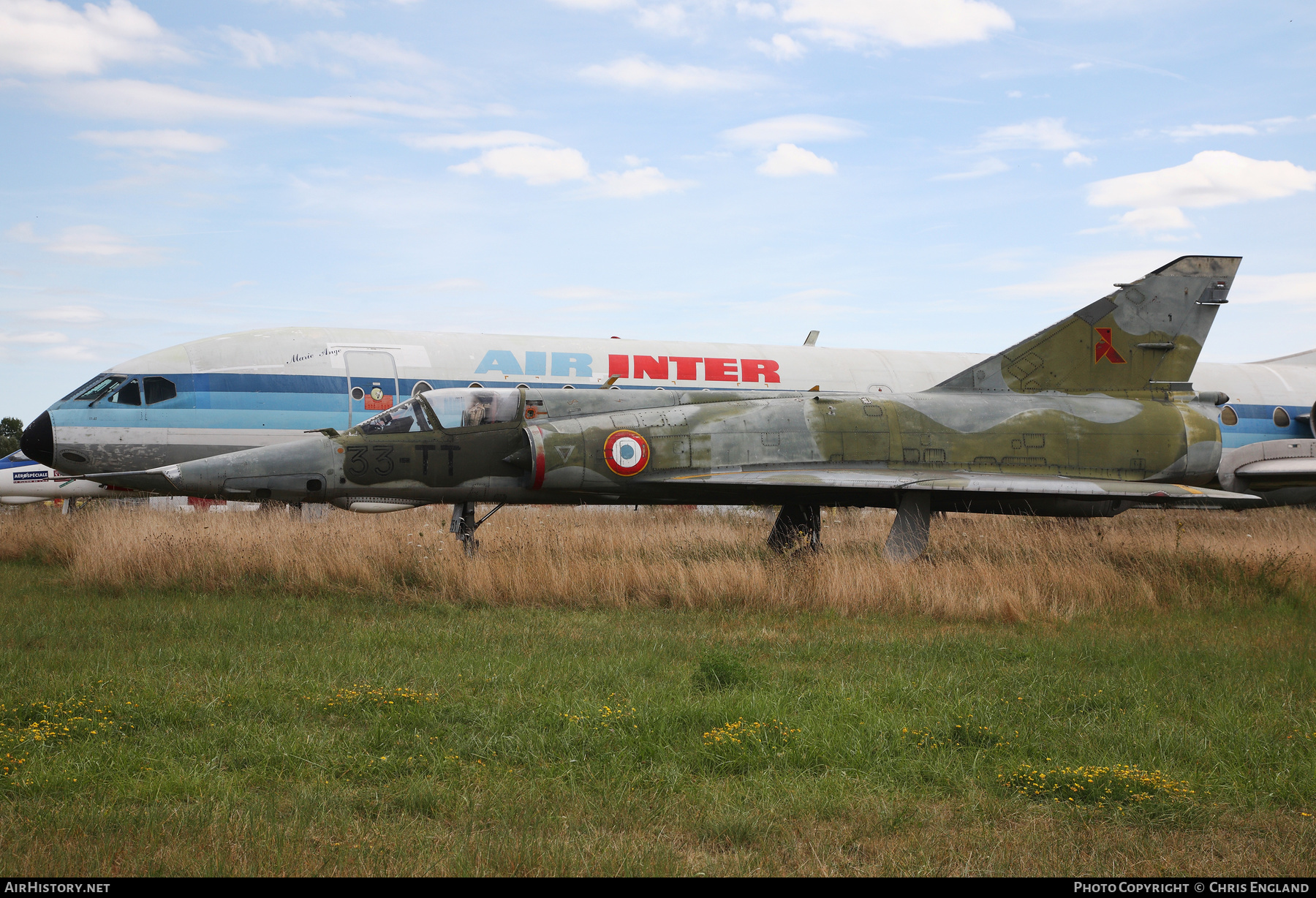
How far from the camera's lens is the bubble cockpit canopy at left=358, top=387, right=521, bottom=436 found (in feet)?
37.2

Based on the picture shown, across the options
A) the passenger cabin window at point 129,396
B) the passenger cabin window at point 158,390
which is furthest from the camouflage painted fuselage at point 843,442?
the passenger cabin window at point 129,396

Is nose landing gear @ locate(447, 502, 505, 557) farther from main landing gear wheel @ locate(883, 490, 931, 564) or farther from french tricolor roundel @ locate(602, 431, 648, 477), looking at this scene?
main landing gear wheel @ locate(883, 490, 931, 564)

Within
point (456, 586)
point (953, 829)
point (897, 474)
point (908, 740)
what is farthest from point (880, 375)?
point (953, 829)

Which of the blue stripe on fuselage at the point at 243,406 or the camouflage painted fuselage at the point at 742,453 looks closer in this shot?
the camouflage painted fuselage at the point at 742,453

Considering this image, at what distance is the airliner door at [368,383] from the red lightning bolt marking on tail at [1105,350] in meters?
10.6

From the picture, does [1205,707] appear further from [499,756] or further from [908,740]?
[499,756]

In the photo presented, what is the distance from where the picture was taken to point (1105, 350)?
45.0 feet

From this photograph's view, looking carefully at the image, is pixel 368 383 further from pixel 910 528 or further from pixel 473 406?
pixel 910 528

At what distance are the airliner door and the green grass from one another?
782 cm

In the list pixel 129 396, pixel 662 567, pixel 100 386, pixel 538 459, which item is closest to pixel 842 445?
pixel 662 567

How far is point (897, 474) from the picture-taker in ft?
39.7

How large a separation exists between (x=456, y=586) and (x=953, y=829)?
6963mm

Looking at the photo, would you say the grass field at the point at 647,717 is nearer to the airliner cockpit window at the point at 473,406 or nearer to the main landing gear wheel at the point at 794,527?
the airliner cockpit window at the point at 473,406

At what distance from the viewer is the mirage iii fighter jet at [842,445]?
36.5 ft
